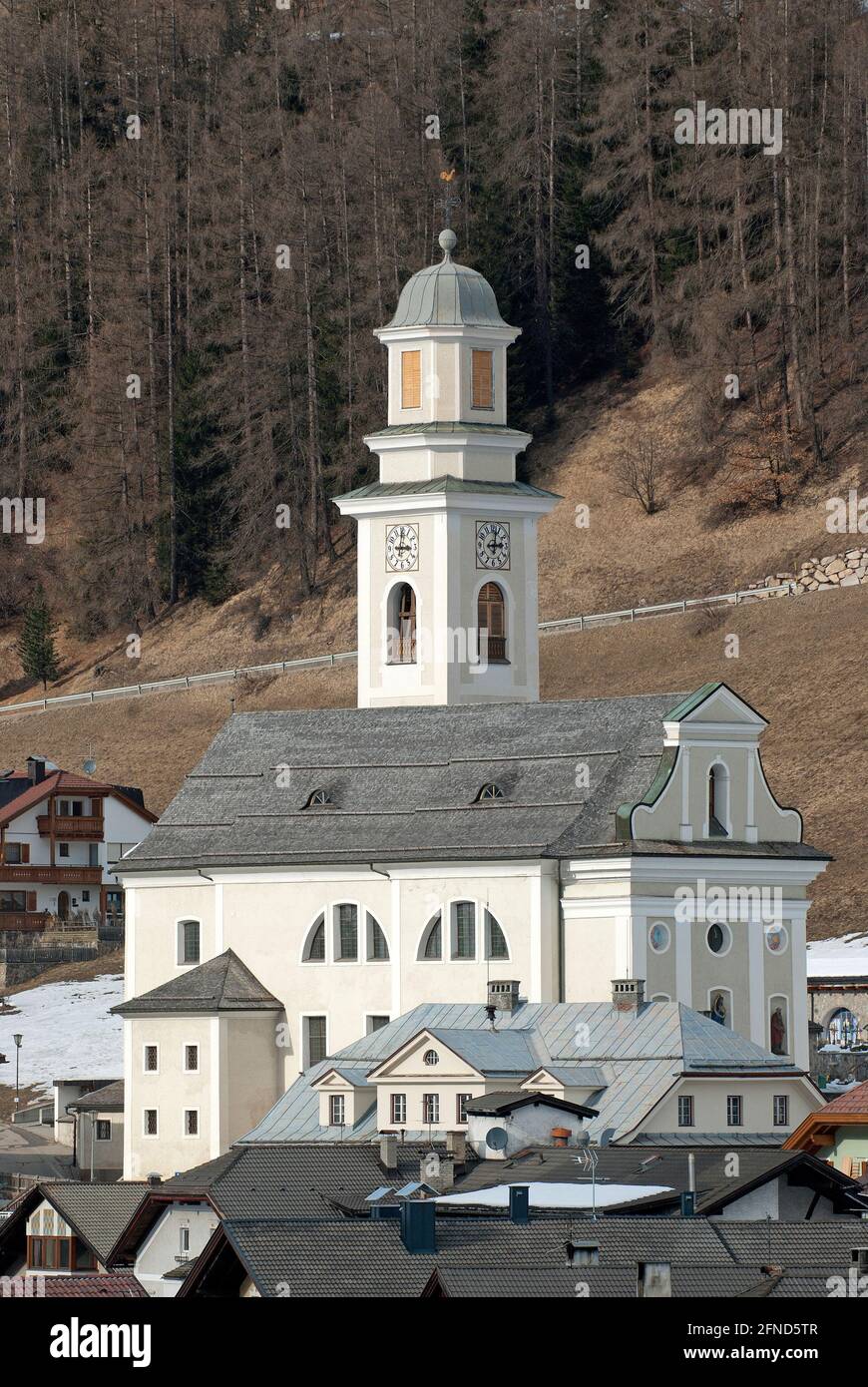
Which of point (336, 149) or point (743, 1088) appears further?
point (336, 149)

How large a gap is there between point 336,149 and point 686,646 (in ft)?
114

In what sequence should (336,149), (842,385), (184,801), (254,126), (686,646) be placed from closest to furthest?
(184,801) → (686,646) → (842,385) → (336,149) → (254,126)

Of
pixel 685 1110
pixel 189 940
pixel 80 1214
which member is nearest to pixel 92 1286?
pixel 80 1214

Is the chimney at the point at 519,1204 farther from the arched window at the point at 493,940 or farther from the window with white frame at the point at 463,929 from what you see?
the window with white frame at the point at 463,929

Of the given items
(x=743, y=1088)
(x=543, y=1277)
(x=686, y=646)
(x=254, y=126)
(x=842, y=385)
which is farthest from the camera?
(x=254, y=126)

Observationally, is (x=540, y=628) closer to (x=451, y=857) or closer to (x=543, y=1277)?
(x=451, y=857)

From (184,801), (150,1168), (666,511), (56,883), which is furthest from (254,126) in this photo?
(150,1168)

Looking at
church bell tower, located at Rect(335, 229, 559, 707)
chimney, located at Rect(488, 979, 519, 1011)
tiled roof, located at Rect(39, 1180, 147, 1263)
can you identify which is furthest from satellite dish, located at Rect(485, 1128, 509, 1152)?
church bell tower, located at Rect(335, 229, 559, 707)

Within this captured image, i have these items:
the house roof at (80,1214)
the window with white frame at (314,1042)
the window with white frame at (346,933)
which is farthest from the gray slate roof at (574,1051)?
the house roof at (80,1214)

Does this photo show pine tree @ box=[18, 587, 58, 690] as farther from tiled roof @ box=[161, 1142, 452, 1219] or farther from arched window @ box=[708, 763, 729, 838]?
tiled roof @ box=[161, 1142, 452, 1219]

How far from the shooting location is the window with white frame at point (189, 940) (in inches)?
2552

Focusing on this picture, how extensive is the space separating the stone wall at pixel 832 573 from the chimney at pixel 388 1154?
1897 inches

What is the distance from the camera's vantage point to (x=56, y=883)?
100 meters

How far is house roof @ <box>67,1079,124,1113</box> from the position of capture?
62875mm
